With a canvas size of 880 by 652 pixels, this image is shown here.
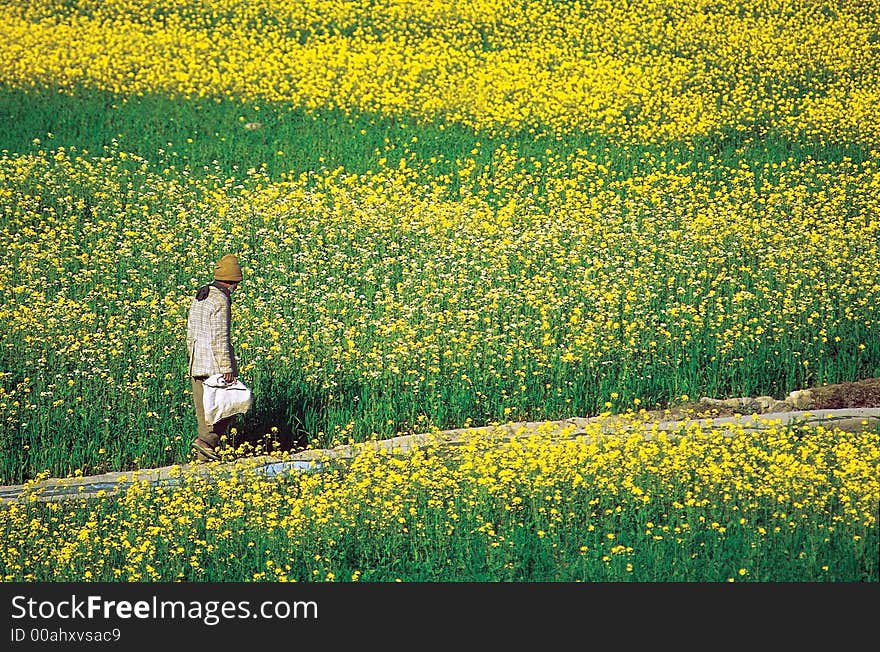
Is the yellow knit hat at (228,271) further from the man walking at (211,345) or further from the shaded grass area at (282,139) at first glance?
the shaded grass area at (282,139)

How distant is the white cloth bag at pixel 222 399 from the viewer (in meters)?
8.23

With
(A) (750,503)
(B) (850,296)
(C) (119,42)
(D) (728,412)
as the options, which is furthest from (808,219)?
(C) (119,42)

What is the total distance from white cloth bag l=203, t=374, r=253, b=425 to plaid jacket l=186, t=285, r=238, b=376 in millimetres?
76

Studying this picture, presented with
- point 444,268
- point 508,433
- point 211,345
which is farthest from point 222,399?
point 444,268

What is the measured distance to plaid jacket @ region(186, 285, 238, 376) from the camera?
27.1 ft

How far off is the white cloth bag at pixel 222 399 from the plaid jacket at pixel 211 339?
0.25 feet

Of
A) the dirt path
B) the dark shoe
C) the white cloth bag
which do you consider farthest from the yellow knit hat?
the dirt path

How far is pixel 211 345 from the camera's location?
8273mm

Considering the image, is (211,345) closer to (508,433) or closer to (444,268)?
(508,433)

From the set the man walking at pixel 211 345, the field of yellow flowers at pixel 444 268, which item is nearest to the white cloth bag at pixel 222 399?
the man walking at pixel 211 345

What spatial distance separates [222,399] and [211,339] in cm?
39

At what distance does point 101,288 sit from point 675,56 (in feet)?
25.9

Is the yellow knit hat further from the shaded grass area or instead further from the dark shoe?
the shaded grass area

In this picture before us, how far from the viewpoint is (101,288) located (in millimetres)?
10625
